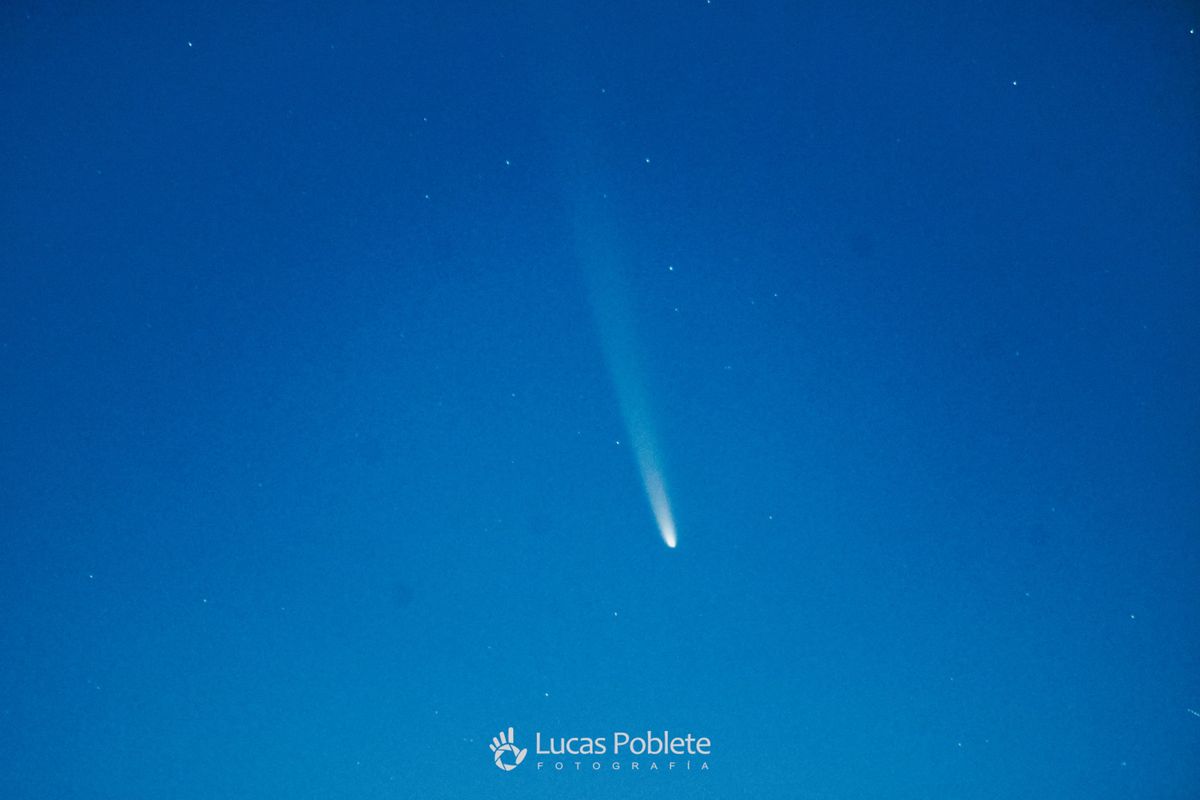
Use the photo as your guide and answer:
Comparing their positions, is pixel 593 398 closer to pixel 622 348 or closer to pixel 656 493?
pixel 622 348

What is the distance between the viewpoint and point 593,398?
2.49 m

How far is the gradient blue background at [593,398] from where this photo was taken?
2463 mm

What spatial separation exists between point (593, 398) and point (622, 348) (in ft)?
0.44

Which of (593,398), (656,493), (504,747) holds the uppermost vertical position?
(593,398)

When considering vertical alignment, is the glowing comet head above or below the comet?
below

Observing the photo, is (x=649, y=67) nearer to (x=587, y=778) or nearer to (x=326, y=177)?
(x=326, y=177)

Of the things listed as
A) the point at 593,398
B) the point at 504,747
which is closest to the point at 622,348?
the point at 593,398

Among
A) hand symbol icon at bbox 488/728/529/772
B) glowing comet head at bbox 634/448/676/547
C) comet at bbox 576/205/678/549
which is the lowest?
hand symbol icon at bbox 488/728/529/772

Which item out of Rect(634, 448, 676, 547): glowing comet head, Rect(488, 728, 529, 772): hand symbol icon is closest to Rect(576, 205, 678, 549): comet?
Rect(634, 448, 676, 547): glowing comet head

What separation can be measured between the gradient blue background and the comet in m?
0.03

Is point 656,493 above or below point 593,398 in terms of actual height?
below

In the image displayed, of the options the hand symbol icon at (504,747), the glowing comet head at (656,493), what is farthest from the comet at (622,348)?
the hand symbol icon at (504,747)

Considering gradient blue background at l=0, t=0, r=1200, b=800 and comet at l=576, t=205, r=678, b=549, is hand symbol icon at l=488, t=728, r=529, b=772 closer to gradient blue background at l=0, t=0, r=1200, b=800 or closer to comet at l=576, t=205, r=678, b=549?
gradient blue background at l=0, t=0, r=1200, b=800

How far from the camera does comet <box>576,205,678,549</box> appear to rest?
2473mm
